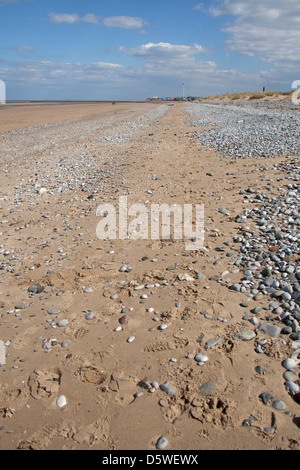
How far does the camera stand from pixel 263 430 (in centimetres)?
233

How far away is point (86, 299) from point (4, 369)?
1.26 meters

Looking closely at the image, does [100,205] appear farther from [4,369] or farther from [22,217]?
[4,369]

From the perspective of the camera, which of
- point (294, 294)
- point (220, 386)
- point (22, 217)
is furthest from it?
point (22, 217)

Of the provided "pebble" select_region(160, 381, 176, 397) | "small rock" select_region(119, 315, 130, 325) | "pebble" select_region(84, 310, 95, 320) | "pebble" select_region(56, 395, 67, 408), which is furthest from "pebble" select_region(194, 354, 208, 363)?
"pebble" select_region(84, 310, 95, 320)

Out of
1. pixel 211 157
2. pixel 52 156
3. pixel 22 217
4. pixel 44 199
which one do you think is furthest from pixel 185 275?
pixel 52 156

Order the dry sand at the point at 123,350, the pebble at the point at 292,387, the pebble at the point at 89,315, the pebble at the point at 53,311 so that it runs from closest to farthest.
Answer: the dry sand at the point at 123,350
the pebble at the point at 292,387
the pebble at the point at 89,315
the pebble at the point at 53,311

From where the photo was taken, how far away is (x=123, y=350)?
3.21m

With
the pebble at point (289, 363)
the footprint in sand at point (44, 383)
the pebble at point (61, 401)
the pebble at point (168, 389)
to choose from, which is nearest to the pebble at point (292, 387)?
the pebble at point (289, 363)

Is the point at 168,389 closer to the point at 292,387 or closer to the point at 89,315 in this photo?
the point at 292,387

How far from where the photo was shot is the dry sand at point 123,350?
95.0 inches

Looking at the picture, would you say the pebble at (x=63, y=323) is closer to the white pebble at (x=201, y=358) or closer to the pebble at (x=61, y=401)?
the pebble at (x=61, y=401)

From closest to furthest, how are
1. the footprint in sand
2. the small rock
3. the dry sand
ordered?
the dry sand < the footprint in sand < the small rock

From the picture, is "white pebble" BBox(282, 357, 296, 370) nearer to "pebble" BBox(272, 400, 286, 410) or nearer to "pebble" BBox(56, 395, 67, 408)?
"pebble" BBox(272, 400, 286, 410)

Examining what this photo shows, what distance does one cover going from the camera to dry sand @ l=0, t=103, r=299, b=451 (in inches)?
95.0
